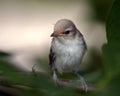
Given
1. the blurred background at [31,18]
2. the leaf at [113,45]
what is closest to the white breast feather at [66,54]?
the leaf at [113,45]

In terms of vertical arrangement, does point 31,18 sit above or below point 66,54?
below

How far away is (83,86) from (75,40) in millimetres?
710

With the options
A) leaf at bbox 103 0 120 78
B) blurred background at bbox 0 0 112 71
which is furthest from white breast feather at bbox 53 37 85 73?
blurred background at bbox 0 0 112 71

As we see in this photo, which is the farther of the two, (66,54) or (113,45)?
A: (66,54)

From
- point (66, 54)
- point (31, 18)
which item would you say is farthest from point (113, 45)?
point (31, 18)

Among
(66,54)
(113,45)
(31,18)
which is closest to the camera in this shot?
(113,45)

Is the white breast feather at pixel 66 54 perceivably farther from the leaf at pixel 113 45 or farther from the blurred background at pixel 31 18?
the blurred background at pixel 31 18

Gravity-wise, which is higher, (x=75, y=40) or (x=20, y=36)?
(x=75, y=40)

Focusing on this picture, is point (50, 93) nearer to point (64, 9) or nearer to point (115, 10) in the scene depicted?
point (115, 10)

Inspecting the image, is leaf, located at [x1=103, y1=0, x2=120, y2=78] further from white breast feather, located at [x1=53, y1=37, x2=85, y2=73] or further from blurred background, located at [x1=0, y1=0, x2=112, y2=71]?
blurred background, located at [x1=0, y1=0, x2=112, y2=71]

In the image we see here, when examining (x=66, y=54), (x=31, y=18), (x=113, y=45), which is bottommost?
(x=31, y=18)

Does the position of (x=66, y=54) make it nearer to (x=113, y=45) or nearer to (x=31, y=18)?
(x=113, y=45)

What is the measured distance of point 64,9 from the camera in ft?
6.63

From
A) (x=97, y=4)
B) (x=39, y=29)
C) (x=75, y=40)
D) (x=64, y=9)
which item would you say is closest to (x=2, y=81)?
(x=97, y=4)
